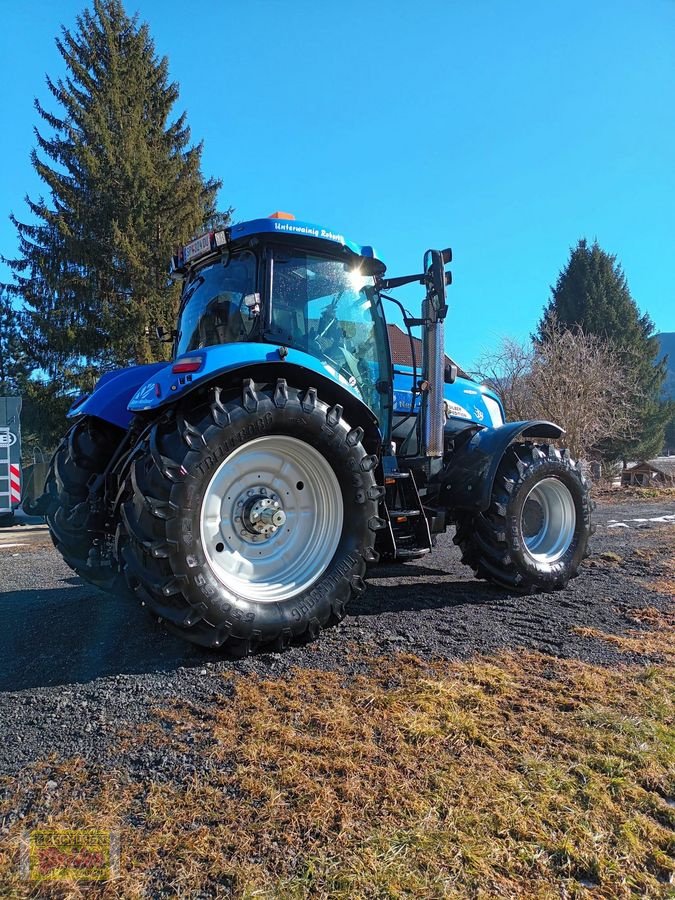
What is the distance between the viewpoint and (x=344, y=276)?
171 inches

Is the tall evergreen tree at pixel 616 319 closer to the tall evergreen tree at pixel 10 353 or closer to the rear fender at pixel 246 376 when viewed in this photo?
the tall evergreen tree at pixel 10 353

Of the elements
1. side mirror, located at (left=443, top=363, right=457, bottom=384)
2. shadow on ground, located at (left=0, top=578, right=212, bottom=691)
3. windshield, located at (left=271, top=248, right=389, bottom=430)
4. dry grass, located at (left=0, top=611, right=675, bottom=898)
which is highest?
windshield, located at (left=271, top=248, right=389, bottom=430)

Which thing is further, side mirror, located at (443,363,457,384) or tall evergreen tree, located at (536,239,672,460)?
tall evergreen tree, located at (536,239,672,460)

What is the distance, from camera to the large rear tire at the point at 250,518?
298cm

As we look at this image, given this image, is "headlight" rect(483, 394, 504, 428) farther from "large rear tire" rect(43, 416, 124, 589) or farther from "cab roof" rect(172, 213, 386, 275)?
"large rear tire" rect(43, 416, 124, 589)

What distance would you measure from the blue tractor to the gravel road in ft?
0.75

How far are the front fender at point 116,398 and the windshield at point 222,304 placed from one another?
1.25 feet

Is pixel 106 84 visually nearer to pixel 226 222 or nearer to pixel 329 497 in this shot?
pixel 226 222

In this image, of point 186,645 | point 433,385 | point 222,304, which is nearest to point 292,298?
→ point 222,304

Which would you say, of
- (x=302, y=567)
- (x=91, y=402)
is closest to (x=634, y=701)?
(x=302, y=567)

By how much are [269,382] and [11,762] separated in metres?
2.12

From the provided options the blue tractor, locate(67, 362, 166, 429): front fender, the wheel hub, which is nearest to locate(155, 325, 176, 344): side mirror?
the blue tractor

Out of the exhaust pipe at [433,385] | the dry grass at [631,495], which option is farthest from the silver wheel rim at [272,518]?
the dry grass at [631,495]

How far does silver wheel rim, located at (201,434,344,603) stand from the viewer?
3365 mm
